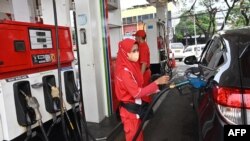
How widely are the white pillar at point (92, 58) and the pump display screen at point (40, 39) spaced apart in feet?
7.26

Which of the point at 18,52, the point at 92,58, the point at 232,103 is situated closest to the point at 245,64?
the point at 232,103

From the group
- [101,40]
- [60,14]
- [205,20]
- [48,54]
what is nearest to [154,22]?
[101,40]

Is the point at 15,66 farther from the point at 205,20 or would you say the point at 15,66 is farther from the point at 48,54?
the point at 205,20

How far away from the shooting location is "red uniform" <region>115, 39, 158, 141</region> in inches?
115

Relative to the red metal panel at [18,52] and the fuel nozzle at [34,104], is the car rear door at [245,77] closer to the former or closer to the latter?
the fuel nozzle at [34,104]

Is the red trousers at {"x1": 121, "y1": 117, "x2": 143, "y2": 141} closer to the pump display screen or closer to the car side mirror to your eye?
the pump display screen

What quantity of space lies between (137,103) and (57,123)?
887mm

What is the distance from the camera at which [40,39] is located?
8.82ft

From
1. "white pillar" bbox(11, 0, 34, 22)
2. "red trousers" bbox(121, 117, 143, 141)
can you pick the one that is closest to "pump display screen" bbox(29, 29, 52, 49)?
"red trousers" bbox(121, 117, 143, 141)

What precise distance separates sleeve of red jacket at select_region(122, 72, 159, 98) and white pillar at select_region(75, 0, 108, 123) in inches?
84.8

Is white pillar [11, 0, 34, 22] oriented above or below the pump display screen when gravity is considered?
above

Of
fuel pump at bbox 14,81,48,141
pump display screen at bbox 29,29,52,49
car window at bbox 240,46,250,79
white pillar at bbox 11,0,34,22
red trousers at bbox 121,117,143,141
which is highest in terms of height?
white pillar at bbox 11,0,34,22

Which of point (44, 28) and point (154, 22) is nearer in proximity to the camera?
point (44, 28)

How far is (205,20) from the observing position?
33.0 meters
